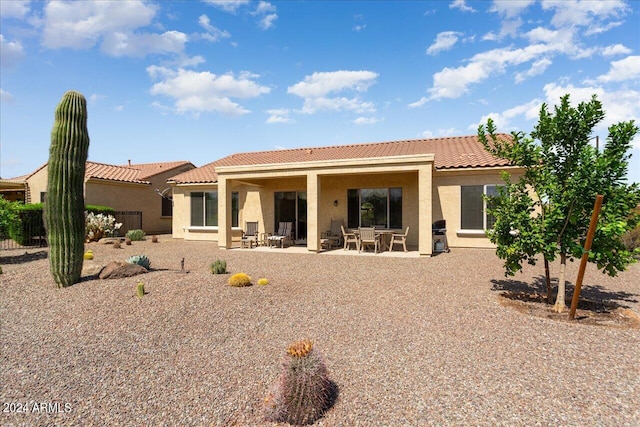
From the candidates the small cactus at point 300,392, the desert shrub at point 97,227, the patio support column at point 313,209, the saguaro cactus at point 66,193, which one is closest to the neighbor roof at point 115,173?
the desert shrub at point 97,227

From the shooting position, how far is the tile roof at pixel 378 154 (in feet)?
46.8

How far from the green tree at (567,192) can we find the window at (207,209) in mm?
13466

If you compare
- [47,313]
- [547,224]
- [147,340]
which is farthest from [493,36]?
[47,313]

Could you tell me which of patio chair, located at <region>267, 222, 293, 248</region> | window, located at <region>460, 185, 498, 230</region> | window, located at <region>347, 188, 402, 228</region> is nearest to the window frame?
window, located at <region>460, 185, 498, 230</region>

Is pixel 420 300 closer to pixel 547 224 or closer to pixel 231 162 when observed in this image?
pixel 547 224

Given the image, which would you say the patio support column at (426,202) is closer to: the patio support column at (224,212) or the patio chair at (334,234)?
the patio chair at (334,234)

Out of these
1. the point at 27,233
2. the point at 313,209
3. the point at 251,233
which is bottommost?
the point at 251,233

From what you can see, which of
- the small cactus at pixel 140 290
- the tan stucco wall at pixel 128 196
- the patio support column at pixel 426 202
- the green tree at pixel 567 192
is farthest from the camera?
the tan stucco wall at pixel 128 196

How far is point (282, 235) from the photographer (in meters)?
15.5

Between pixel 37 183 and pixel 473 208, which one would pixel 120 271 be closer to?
pixel 473 208

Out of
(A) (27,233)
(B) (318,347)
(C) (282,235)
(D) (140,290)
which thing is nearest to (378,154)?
(C) (282,235)

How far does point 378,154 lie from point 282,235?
668 cm

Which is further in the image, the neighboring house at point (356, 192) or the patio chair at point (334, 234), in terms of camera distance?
the patio chair at point (334, 234)

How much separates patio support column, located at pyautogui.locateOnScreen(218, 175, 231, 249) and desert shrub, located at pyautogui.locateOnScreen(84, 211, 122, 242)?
275 inches
